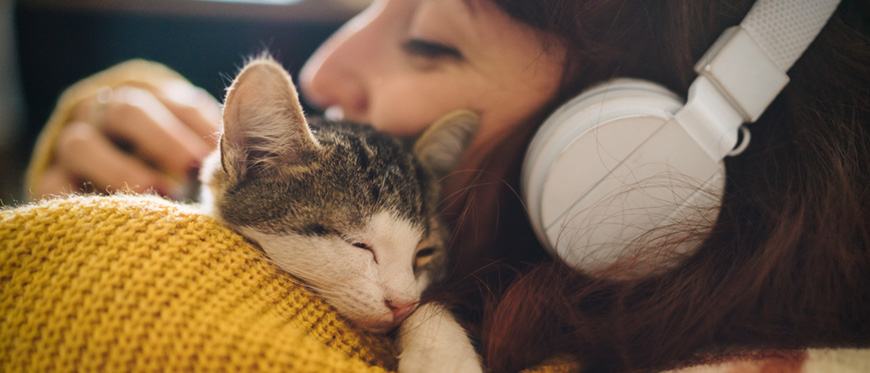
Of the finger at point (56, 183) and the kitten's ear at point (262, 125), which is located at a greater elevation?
the kitten's ear at point (262, 125)

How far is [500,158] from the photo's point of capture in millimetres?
739

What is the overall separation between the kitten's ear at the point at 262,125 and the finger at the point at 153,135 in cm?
46

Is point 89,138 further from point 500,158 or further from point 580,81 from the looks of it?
point 580,81

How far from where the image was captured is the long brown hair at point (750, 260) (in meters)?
0.51

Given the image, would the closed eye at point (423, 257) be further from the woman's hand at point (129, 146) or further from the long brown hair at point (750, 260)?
the woman's hand at point (129, 146)

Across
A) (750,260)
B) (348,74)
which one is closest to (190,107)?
(348,74)

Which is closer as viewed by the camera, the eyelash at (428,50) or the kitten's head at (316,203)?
the kitten's head at (316,203)

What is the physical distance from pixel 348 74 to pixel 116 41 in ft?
3.93

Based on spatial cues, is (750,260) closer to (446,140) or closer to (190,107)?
(446,140)

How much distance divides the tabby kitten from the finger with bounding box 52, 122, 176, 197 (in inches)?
14.7

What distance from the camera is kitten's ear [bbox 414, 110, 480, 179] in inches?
29.0

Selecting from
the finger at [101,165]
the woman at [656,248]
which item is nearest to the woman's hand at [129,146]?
the finger at [101,165]

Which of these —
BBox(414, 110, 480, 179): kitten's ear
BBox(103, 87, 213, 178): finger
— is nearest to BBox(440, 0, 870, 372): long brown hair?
BBox(414, 110, 480, 179): kitten's ear

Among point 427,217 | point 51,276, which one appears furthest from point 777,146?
point 51,276
